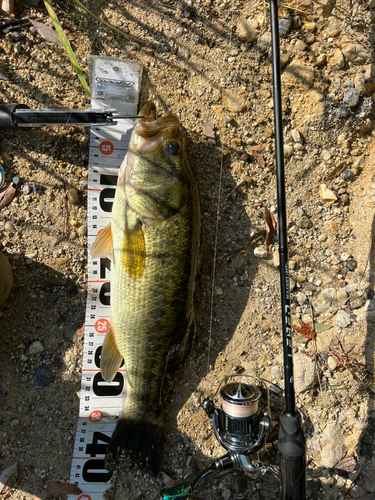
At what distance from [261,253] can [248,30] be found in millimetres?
1767

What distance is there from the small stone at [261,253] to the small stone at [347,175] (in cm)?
85

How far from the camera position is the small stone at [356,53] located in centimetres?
276

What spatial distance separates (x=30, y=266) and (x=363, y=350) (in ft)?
→ 8.54

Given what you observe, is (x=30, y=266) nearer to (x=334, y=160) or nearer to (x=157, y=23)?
(x=157, y=23)

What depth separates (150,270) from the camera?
7.73ft

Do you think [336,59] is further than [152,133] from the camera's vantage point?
Yes

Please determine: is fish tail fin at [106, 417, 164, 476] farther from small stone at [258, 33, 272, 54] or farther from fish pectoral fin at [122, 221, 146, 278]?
small stone at [258, 33, 272, 54]

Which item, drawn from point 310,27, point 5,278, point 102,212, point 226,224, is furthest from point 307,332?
point 310,27

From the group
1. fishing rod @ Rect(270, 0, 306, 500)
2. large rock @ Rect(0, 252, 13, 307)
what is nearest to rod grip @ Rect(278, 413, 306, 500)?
fishing rod @ Rect(270, 0, 306, 500)

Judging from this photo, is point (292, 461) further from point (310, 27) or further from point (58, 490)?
point (310, 27)

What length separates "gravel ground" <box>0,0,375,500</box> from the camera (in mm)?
2652

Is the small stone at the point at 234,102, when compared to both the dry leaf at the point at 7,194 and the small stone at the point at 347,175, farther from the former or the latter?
the dry leaf at the point at 7,194

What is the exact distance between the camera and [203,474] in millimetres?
2426

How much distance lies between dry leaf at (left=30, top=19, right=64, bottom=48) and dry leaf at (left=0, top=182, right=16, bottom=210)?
1.16 m
